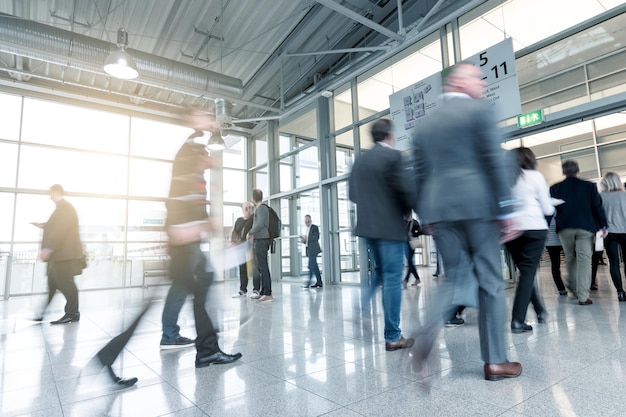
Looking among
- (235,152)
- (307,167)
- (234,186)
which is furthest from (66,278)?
(235,152)

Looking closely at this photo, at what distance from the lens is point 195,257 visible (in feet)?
7.19

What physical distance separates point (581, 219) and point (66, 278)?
5.58m

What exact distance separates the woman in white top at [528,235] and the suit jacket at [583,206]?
1446 mm

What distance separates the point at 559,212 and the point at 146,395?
169 inches

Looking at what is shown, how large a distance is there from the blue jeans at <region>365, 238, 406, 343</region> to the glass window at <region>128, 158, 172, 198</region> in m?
8.52

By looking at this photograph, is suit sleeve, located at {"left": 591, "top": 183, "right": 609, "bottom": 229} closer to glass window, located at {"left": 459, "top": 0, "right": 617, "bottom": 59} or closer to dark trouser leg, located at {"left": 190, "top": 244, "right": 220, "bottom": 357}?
glass window, located at {"left": 459, "top": 0, "right": 617, "bottom": 59}

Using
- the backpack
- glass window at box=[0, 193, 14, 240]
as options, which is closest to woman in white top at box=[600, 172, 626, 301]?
the backpack

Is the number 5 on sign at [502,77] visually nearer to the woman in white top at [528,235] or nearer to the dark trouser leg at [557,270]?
the dark trouser leg at [557,270]

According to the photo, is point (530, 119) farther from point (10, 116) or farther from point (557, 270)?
point (10, 116)

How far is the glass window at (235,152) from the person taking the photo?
1172 centimetres

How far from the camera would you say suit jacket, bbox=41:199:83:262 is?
4008 millimetres

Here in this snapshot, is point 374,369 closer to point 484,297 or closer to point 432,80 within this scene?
point 484,297

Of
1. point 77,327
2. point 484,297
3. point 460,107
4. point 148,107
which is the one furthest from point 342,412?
point 148,107

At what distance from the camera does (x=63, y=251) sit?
160 inches
